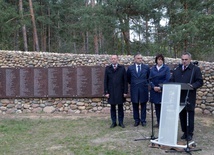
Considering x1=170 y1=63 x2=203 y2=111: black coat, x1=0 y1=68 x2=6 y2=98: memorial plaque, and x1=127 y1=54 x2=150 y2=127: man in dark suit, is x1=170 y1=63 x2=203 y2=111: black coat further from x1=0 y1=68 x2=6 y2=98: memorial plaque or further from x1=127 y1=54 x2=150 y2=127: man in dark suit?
x1=0 y1=68 x2=6 y2=98: memorial plaque

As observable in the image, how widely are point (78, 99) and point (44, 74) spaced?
1079 mm

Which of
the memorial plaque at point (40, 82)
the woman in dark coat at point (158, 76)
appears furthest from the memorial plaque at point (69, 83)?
the woman in dark coat at point (158, 76)

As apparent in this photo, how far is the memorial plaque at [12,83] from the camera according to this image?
680 centimetres

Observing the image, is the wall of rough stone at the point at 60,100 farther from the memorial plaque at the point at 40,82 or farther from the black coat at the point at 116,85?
the black coat at the point at 116,85

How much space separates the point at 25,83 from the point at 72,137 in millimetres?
2799

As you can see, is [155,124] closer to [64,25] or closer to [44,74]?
[44,74]

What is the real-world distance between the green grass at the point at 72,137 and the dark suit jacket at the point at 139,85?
23.3 inches

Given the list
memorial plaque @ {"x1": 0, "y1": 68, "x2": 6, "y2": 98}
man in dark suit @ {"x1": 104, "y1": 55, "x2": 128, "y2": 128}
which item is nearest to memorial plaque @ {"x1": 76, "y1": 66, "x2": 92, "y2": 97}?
man in dark suit @ {"x1": 104, "y1": 55, "x2": 128, "y2": 128}

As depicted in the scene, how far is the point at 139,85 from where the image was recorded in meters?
5.10

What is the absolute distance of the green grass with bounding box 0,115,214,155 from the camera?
12.6 ft

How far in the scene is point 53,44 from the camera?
19641 millimetres

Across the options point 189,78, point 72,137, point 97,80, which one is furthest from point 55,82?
point 189,78

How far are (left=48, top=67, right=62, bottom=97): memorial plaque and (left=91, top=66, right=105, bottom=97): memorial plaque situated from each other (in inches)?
33.3

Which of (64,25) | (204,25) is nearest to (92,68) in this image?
(204,25)
